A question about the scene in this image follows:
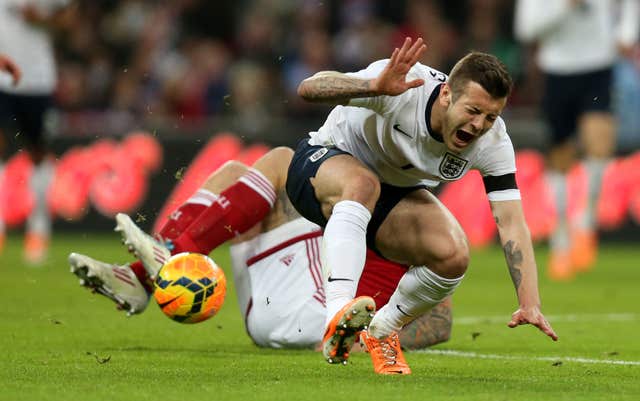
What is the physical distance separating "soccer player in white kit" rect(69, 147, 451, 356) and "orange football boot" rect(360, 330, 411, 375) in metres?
0.70

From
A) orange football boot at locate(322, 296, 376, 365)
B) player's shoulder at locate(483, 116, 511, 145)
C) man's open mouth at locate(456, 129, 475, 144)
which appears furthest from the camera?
player's shoulder at locate(483, 116, 511, 145)

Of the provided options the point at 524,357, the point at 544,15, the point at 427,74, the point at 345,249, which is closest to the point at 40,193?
the point at 544,15

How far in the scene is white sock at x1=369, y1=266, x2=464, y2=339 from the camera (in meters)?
5.15

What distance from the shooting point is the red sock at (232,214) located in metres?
6.08

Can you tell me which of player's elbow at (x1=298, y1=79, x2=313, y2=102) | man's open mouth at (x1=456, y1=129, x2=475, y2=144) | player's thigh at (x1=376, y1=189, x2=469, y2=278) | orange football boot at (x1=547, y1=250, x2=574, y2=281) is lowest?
orange football boot at (x1=547, y1=250, x2=574, y2=281)

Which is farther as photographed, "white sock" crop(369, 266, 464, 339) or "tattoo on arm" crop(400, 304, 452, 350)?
"tattoo on arm" crop(400, 304, 452, 350)

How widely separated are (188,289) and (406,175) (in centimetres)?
109

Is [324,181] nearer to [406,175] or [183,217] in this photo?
[406,175]

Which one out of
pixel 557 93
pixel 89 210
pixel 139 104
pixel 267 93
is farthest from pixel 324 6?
pixel 557 93

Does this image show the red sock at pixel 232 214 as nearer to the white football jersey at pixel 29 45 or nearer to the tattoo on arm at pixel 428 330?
the tattoo on arm at pixel 428 330

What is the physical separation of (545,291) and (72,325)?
4.05 meters

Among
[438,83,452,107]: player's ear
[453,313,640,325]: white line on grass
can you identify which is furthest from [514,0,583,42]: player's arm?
[438,83,452,107]: player's ear

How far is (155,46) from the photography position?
17.4 meters

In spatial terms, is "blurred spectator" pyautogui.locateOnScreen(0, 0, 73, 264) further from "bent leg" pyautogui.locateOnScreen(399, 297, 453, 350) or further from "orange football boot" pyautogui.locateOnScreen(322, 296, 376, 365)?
"orange football boot" pyautogui.locateOnScreen(322, 296, 376, 365)
